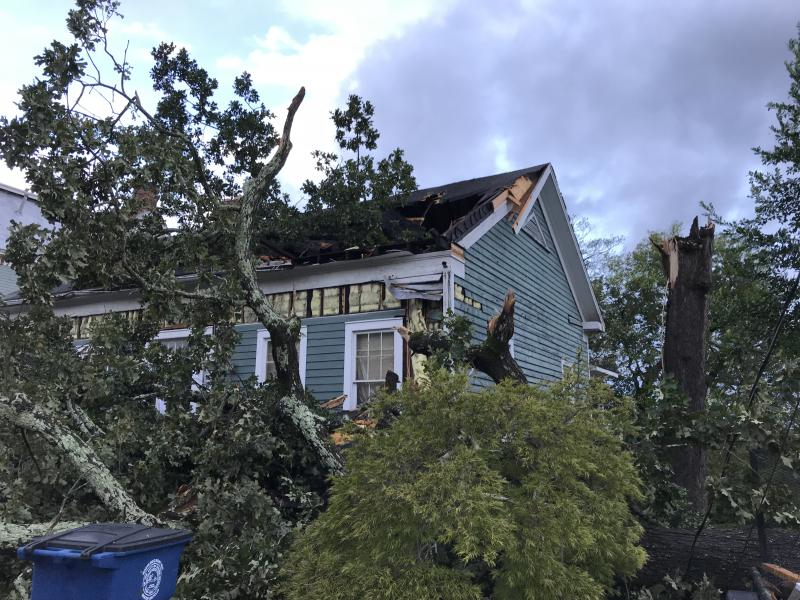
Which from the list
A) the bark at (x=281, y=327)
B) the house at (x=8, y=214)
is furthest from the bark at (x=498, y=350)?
the house at (x=8, y=214)

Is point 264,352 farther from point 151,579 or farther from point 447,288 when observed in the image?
point 151,579

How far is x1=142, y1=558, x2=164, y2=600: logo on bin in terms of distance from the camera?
3.47m

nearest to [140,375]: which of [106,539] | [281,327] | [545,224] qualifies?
[281,327]

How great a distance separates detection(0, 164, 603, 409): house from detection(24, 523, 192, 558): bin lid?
3711 mm

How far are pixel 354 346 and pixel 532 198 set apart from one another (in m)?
4.95

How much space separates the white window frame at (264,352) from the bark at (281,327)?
335cm

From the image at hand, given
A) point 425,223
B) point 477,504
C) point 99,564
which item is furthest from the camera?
point 425,223

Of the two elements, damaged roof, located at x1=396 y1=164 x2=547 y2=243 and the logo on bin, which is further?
damaged roof, located at x1=396 y1=164 x2=547 y2=243

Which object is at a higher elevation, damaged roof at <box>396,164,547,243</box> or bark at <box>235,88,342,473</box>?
damaged roof at <box>396,164,547,243</box>

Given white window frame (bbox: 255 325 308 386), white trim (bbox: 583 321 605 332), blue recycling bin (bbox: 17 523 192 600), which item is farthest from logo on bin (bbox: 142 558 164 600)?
white trim (bbox: 583 321 605 332)

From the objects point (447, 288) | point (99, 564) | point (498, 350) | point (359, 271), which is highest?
point (359, 271)

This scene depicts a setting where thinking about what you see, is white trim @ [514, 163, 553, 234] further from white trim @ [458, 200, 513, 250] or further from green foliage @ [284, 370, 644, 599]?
green foliage @ [284, 370, 644, 599]

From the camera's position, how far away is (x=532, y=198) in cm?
1163

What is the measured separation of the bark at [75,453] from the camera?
181 inches
